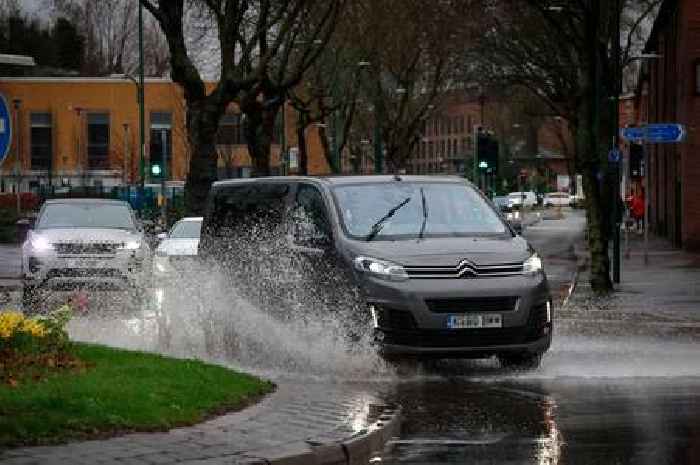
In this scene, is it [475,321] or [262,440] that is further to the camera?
[475,321]

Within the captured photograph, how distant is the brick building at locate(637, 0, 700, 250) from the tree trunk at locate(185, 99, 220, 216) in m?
17.6

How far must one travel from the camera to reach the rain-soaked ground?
11078 mm

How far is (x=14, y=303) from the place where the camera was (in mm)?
27219

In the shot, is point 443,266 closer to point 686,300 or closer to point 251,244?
point 251,244

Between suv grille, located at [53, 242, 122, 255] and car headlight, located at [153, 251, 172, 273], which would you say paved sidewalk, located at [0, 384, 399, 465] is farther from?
suv grille, located at [53, 242, 122, 255]

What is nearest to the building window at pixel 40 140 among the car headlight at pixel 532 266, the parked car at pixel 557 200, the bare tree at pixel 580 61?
the bare tree at pixel 580 61

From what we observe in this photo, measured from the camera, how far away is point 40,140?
106438mm

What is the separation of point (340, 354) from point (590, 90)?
19.0m

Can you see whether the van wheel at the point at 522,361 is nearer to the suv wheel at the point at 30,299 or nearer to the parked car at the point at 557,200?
the suv wheel at the point at 30,299

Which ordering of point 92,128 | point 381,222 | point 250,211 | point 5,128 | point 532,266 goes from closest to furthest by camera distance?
point 5,128 < point 532,266 < point 381,222 < point 250,211 < point 92,128

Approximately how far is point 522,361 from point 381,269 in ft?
5.71

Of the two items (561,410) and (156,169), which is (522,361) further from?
(156,169)

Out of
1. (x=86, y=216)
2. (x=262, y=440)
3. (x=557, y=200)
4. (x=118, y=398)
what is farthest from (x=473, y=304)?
(x=557, y=200)

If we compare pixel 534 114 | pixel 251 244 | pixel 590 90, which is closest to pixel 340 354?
pixel 251 244
